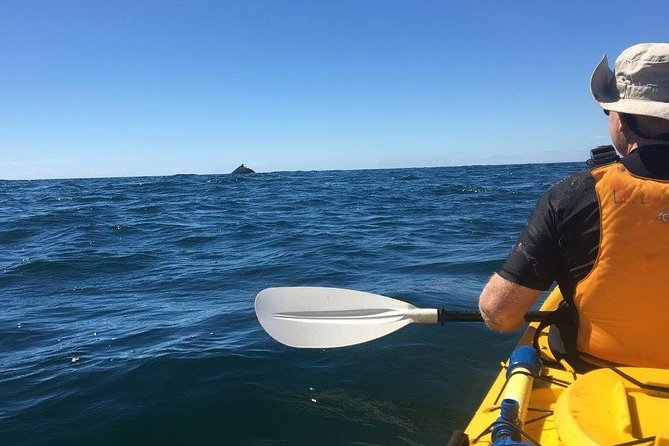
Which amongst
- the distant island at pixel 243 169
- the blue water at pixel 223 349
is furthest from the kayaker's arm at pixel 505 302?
the distant island at pixel 243 169

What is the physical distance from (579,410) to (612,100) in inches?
53.5

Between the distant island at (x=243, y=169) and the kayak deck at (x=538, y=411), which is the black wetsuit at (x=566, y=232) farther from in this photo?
the distant island at (x=243, y=169)

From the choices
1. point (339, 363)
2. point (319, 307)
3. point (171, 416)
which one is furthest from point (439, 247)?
point (171, 416)

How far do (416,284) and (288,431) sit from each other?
4.19 metres

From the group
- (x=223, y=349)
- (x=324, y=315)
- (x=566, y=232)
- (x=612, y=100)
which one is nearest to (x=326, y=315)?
(x=324, y=315)

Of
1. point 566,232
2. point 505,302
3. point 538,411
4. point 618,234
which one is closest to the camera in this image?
point 618,234

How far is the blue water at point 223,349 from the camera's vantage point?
12.9 feet

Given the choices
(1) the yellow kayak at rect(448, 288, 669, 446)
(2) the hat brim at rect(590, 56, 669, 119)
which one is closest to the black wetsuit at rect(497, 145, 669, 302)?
(2) the hat brim at rect(590, 56, 669, 119)

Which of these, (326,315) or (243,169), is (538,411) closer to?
(326,315)

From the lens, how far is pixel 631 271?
2113 mm

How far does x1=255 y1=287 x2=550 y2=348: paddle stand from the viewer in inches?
159

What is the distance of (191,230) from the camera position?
579 inches

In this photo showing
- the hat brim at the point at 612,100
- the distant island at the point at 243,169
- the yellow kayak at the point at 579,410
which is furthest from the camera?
the distant island at the point at 243,169

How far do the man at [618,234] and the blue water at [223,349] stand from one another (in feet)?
6.10
